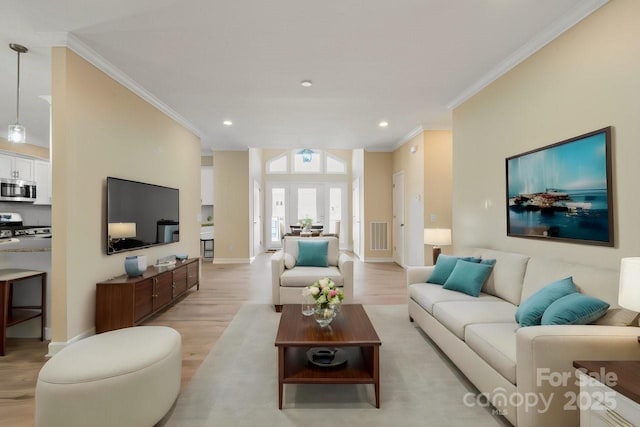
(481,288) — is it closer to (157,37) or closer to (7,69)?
(157,37)

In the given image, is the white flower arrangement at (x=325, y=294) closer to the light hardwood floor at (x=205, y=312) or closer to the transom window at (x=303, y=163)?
the light hardwood floor at (x=205, y=312)

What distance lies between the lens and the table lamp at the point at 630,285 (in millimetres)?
1464

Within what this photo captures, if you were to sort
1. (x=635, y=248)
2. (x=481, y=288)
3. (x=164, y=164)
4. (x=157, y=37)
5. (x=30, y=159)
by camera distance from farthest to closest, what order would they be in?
(x=30, y=159)
(x=164, y=164)
(x=481, y=288)
(x=157, y=37)
(x=635, y=248)

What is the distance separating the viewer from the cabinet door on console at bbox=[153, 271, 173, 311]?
3.57 meters

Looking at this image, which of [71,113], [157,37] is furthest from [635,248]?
[71,113]

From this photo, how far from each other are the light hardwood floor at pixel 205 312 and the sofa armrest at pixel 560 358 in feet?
7.41

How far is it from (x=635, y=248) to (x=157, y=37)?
3.98 m

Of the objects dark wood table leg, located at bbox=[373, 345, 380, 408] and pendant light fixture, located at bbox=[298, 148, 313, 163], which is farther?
pendant light fixture, located at bbox=[298, 148, 313, 163]

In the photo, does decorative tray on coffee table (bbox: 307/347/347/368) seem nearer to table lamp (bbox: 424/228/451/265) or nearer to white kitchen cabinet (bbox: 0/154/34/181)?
table lamp (bbox: 424/228/451/265)

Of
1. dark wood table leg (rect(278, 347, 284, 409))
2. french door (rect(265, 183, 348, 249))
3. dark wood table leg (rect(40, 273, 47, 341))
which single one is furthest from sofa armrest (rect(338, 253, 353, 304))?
french door (rect(265, 183, 348, 249))

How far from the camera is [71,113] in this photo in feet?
9.14

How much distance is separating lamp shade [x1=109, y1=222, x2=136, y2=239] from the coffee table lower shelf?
239 centimetres

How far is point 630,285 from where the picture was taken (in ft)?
4.89

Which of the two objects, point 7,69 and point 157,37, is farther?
point 7,69
